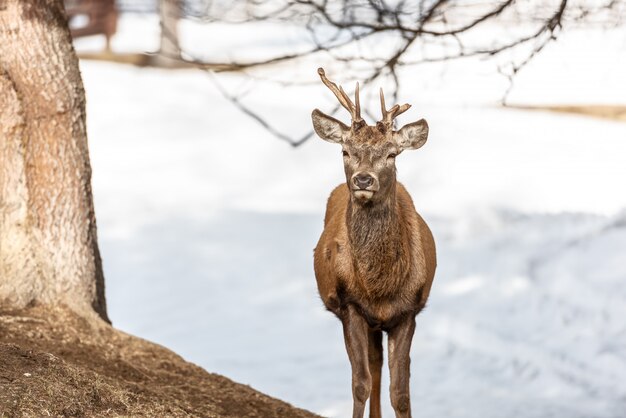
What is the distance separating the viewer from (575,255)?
47.7 feet

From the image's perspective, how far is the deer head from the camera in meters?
6.79

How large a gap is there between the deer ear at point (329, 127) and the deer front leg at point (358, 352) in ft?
3.46

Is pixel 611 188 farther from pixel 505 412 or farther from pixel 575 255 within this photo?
pixel 505 412

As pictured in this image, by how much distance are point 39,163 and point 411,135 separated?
313 cm

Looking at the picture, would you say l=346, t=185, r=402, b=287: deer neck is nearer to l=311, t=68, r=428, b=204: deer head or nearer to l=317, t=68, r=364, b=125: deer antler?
l=311, t=68, r=428, b=204: deer head

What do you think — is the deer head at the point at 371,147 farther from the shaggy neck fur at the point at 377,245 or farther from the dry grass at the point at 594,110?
the dry grass at the point at 594,110

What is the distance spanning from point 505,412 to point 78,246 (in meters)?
4.35

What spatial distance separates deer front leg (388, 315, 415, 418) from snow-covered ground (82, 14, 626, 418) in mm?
3182

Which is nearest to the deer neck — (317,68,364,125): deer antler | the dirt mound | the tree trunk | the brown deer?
the brown deer

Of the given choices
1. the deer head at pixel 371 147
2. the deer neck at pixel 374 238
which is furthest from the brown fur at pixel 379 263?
the deer head at pixel 371 147

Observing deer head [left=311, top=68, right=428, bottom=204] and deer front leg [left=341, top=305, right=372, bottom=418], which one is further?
deer front leg [left=341, top=305, right=372, bottom=418]

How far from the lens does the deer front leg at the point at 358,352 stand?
24.5ft

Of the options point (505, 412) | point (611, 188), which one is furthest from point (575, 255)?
point (505, 412)

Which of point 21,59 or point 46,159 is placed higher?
point 21,59
